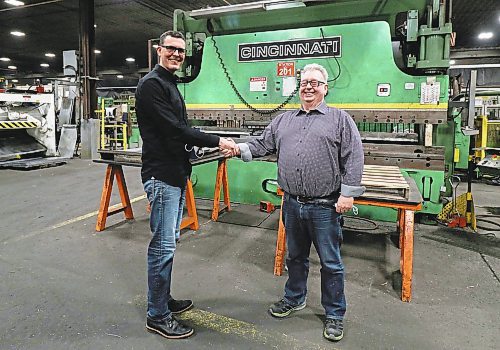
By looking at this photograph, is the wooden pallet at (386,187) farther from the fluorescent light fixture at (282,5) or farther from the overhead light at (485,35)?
the overhead light at (485,35)

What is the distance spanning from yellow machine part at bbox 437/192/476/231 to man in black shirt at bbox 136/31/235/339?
9.08 feet

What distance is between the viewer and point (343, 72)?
3301 millimetres

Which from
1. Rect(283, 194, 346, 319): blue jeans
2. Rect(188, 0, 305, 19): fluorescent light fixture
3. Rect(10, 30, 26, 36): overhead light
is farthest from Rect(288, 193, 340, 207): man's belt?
Rect(10, 30, 26, 36): overhead light

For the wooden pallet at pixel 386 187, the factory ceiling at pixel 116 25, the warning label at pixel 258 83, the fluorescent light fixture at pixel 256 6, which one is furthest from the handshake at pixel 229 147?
the factory ceiling at pixel 116 25

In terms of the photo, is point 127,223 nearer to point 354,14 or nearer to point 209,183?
point 209,183

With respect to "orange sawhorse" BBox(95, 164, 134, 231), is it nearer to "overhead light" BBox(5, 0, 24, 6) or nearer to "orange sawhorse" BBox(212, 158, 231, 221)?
"orange sawhorse" BBox(212, 158, 231, 221)

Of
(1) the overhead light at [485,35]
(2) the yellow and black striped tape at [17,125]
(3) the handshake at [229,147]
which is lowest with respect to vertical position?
(3) the handshake at [229,147]

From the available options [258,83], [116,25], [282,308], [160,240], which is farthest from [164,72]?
[116,25]

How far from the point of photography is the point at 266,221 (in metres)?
3.58

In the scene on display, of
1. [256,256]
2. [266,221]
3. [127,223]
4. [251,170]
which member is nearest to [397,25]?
[251,170]

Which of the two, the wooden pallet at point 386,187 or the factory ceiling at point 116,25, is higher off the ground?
the factory ceiling at point 116,25

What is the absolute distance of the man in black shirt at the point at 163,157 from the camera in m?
1.68

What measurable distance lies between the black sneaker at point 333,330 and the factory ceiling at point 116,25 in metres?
6.59

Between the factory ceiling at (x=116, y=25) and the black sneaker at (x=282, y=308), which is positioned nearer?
the black sneaker at (x=282, y=308)
